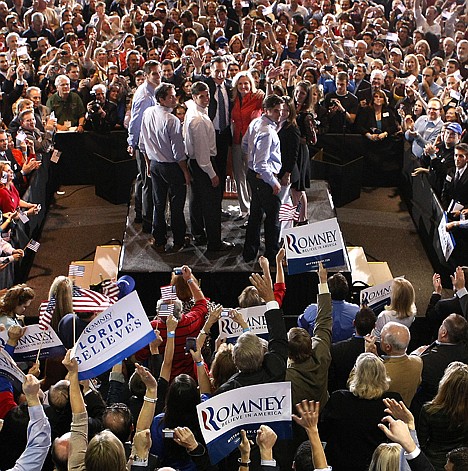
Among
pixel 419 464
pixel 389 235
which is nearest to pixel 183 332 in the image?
pixel 419 464

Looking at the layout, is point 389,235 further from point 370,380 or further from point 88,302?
point 370,380

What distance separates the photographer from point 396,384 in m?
5.76

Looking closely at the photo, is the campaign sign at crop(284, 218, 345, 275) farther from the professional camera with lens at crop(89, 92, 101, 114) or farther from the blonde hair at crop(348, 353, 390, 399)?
the professional camera with lens at crop(89, 92, 101, 114)

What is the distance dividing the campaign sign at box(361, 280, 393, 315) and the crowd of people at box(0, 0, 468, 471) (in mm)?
331

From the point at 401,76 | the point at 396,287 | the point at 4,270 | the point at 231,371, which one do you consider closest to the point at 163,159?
the point at 4,270

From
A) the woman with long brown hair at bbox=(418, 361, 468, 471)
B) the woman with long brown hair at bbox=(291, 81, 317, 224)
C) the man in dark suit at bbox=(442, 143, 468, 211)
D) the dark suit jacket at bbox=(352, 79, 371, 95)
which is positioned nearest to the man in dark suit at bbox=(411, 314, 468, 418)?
the woman with long brown hair at bbox=(418, 361, 468, 471)

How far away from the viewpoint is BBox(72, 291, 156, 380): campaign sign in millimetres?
5504

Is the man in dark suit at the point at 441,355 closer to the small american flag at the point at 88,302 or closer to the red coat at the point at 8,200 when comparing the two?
the small american flag at the point at 88,302

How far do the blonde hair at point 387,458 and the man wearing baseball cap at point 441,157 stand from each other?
241 inches

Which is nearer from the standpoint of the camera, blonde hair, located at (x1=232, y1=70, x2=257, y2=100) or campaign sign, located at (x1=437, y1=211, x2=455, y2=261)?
blonde hair, located at (x1=232, y1=70, x2=257, y2=100)

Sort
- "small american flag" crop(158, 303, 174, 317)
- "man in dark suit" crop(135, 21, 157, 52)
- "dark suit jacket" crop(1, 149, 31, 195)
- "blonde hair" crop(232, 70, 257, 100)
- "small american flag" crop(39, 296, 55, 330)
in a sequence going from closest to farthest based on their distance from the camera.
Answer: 1. "small american flag" crop(158, 303, 174, 317)
2. "small american flag" crop(39, 296, 55, 330)
3. "blonde hair" crop(232, 70, 257, 100)
4. "dark suit jacket" crop(1, 149, 31, 195)
5. "man in dark suit" crop(135, 21, 157, 52)

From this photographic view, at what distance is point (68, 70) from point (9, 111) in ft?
3.65

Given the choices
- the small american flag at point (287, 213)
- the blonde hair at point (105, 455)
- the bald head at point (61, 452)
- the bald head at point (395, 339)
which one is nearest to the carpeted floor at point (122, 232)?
the small american flag at point (287, 213)

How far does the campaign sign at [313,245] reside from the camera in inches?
289
